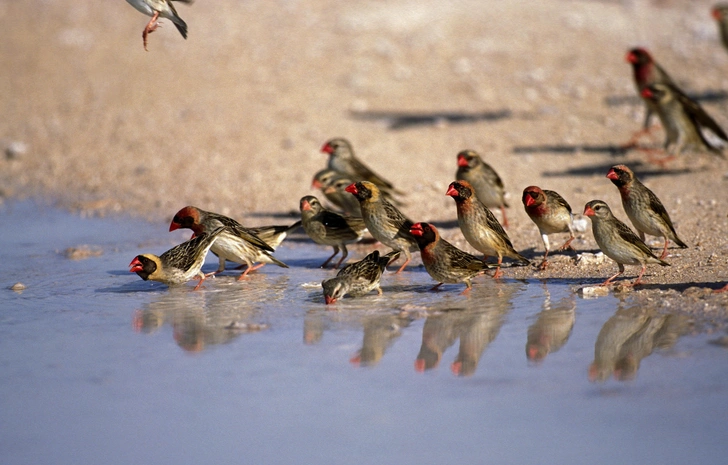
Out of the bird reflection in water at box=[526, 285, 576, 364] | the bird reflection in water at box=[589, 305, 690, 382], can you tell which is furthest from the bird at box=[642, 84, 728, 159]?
the bird reflection in water at box=[589, 305, 690, 382]

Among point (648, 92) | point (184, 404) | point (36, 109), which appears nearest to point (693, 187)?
point (648, 92)

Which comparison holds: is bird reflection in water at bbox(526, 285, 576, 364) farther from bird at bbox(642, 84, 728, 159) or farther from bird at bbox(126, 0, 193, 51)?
bird at bbox(642, 84, 728, 159)

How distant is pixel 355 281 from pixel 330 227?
1614 millimetres

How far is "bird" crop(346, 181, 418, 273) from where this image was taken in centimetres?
823

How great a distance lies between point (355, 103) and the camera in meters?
14.7

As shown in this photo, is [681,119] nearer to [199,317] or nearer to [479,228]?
[479,228]

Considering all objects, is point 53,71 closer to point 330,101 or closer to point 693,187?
point 330,101

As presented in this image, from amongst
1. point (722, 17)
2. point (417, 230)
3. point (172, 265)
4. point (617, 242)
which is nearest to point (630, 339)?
point (617, 242)

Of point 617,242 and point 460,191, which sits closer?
point 617,242

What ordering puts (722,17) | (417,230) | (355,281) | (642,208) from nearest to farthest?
(355,281)
(417,230)
(642,208)
(722,17)

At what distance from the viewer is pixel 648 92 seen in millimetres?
11297

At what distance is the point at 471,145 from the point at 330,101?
112 inches

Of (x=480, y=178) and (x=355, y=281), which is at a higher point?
(x=480, y=178)

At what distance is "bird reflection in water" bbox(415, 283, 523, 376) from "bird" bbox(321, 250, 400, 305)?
0.65 m
